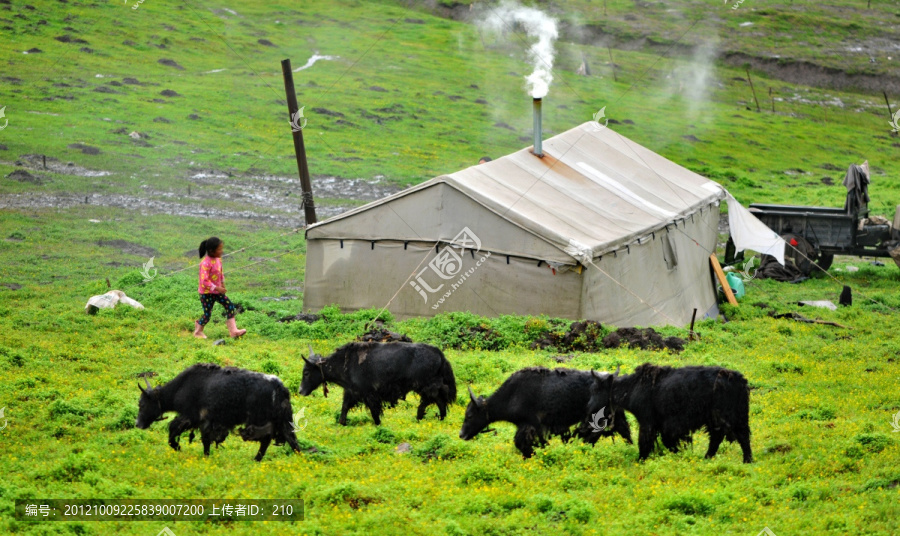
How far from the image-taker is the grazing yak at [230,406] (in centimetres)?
1026

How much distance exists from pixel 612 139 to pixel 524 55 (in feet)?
130

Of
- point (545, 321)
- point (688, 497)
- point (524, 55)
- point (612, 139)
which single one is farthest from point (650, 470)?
point (524, 55)

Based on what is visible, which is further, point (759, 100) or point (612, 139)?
point (759, 100)

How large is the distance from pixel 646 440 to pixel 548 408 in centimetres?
119

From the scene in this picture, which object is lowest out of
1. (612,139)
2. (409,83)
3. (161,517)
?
(161,517)

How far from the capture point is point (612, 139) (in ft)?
82.2

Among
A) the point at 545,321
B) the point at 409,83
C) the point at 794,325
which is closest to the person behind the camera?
the point at 545,321

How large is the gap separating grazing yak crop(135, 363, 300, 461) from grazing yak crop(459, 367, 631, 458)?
2.34 m

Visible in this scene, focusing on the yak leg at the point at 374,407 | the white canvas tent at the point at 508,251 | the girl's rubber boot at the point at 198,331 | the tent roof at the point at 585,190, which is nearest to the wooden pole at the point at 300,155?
the white canvas tent at the point at 508,251

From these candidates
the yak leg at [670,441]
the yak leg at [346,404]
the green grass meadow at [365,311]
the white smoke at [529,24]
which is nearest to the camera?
the green grass meadow at [365,311]

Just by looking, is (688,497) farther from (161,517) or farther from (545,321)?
(545,321)

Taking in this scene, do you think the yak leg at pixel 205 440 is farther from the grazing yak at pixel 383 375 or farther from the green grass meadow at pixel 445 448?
the grazing yak at pixel 383 375

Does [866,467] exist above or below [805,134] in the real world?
below

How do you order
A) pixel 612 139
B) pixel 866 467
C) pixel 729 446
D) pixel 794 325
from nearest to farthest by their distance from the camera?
1. pixel 866 467
2. pixel 729 446
3. pixel 794 325
4. pixel 612 139
